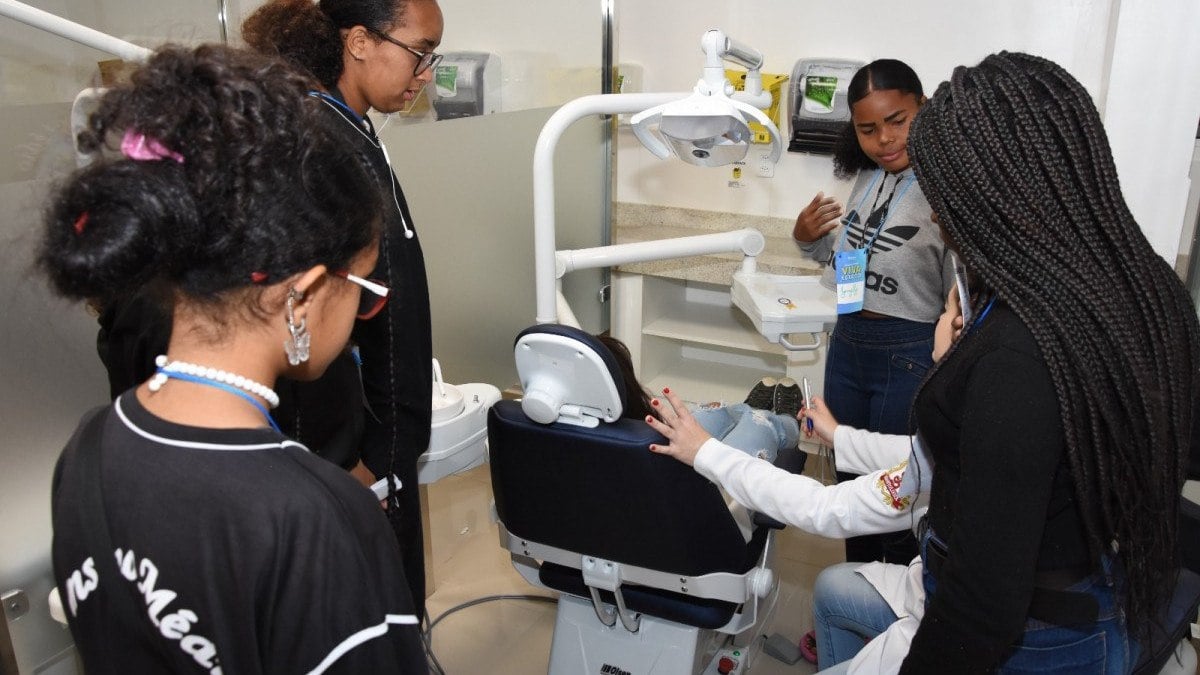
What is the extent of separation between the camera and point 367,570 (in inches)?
26.5

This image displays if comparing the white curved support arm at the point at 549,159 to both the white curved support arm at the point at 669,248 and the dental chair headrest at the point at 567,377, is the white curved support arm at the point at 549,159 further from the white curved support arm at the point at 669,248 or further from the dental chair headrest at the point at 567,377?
the dental chair headrest at the point at 567,377

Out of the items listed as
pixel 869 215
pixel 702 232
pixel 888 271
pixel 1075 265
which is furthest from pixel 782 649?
pixel 702 232

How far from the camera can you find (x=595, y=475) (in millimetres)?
1406

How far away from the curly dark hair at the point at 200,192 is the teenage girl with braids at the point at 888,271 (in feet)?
4.50

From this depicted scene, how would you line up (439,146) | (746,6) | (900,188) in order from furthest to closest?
(746,6) → (439,146) → (900,188)

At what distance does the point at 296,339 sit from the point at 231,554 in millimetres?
174

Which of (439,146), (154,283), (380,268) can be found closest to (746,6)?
(439,146)

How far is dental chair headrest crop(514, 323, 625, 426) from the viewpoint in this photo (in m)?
1.33

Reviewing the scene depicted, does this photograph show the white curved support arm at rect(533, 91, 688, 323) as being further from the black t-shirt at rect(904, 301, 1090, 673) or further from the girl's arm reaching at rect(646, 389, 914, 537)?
the black t-shirt at rect(904, 301, 1090, 673)

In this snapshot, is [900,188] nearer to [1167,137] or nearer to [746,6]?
[1167,137]

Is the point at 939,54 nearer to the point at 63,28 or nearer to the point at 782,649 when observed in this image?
the point at 782,649

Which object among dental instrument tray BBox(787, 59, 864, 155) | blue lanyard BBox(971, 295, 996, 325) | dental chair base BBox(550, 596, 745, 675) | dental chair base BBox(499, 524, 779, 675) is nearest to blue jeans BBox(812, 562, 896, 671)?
dental chair base BBox(499, 524, 779, 675)

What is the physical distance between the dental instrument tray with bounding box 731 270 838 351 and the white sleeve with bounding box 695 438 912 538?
2.32ft

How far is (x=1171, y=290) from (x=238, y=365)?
93 centimetres
